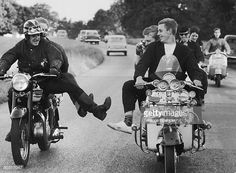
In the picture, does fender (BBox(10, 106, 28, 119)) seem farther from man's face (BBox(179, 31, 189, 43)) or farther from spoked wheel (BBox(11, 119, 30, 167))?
man's face (BBox(179, 31, 189, 43))

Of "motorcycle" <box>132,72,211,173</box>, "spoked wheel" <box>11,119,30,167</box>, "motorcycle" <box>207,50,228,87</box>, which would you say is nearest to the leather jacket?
"spoked wheel" <box>11,119,30,167</box>

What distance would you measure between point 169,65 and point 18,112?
1.80 metres

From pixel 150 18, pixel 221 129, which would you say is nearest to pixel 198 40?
pixel 221 129

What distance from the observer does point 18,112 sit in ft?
22.2

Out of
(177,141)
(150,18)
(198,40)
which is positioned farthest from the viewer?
(150,18)

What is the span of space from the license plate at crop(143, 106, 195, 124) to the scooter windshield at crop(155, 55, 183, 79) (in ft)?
2.51

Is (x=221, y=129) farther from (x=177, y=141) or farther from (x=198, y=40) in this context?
(x=198, y=40)

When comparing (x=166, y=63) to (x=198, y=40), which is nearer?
(x=166, y=63)

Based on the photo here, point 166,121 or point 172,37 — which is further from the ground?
point 172,37

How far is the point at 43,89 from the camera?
7242mm

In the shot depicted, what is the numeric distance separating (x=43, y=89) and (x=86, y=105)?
58cm

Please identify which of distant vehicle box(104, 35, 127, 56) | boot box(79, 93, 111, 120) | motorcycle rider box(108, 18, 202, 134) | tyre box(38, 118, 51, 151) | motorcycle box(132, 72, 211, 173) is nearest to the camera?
motorcycle box(132, 72, 211, 173)

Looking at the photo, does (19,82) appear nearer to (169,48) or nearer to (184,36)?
(169,48)

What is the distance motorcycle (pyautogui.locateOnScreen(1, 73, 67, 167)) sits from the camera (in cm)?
668
